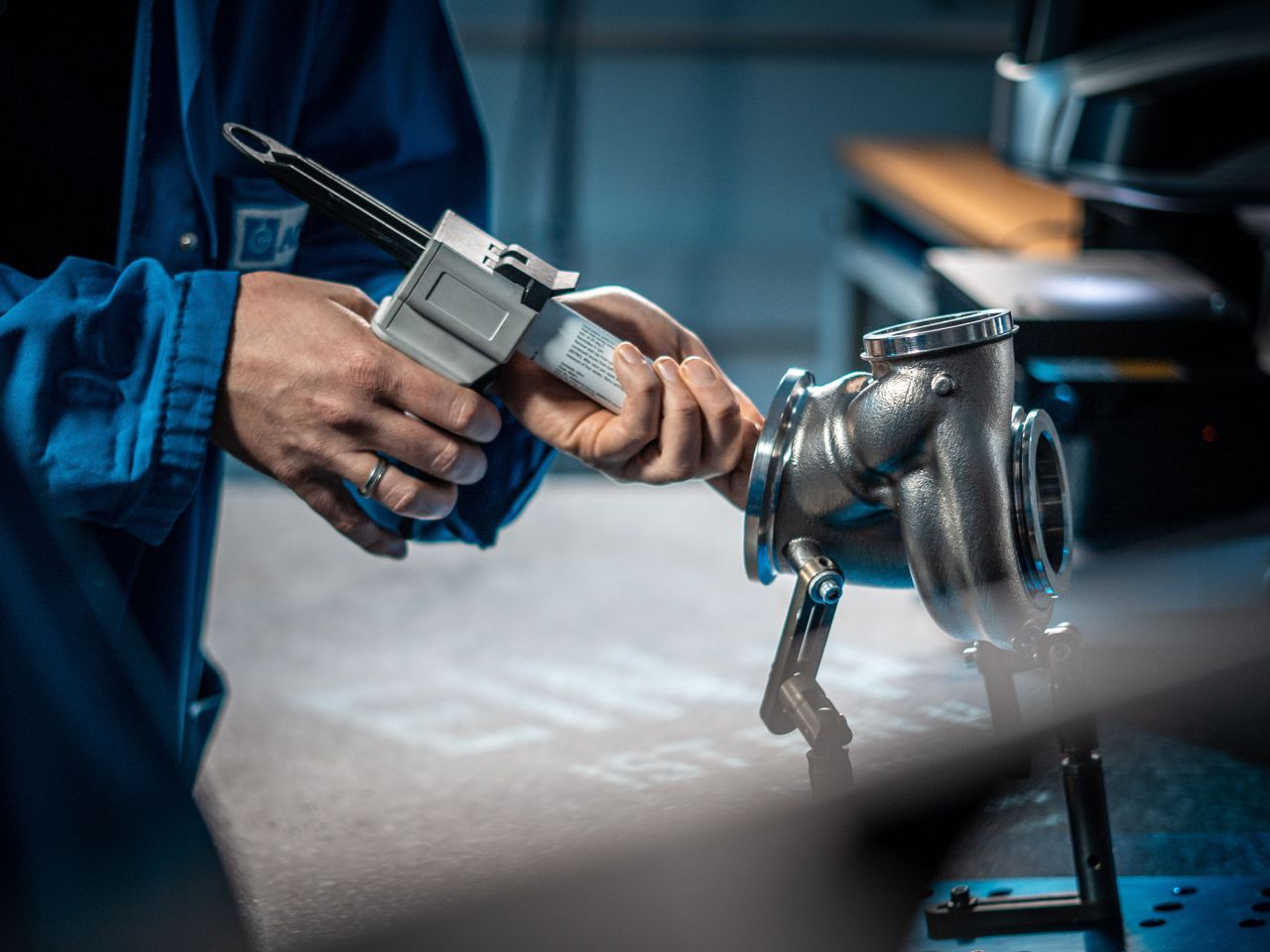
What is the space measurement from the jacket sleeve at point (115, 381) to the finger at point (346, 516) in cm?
6

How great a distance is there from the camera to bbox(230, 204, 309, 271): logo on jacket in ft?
2.34

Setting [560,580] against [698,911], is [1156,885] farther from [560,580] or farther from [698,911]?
[560,580]

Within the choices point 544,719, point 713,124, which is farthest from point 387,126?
point 713,124

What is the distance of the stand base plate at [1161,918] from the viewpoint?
0.48 meters

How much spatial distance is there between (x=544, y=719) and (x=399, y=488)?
33cm

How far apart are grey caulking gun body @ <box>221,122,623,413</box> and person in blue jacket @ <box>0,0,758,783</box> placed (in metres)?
0.01

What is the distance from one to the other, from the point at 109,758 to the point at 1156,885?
401 millimetres

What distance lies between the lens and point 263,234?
72 cm

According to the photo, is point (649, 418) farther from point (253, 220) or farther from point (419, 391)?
point (253, 220)

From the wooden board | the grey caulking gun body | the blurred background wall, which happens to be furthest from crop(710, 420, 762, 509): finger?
the blurred background wall

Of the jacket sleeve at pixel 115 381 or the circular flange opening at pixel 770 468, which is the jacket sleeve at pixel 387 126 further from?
the circular flange opening at pixel 770 468

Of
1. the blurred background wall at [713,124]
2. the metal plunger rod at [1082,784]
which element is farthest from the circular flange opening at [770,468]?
the blurred background wall at [713,124]

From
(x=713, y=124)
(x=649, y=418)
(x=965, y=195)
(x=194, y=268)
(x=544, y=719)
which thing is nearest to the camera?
(x=649, y=418)

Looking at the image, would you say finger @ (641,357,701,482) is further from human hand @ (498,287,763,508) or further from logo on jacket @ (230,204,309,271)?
logo on jacket @ (230,204,309,271)
